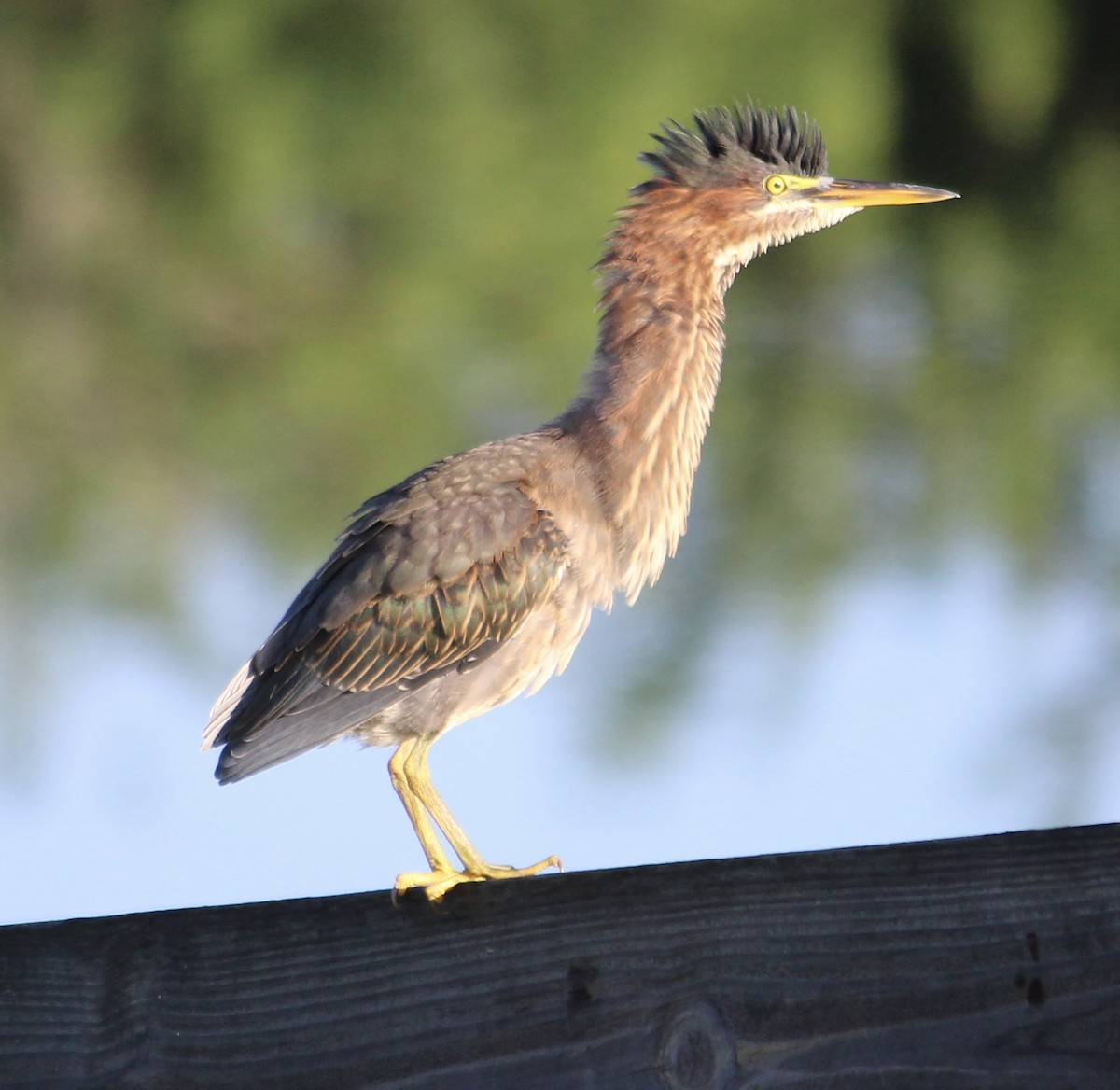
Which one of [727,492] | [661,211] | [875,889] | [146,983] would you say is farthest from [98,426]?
[875,889]

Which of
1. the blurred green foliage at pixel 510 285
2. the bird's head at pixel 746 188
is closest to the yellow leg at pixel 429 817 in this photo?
the bird's head at pixel 746 188

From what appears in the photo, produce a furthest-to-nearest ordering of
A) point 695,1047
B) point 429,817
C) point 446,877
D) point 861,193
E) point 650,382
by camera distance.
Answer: point 861,193 < point 650,382 < point 429,817 < point 446,877 < point 695,1047

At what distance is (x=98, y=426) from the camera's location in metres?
3.24

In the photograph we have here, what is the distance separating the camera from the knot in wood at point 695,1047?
3.79 ft

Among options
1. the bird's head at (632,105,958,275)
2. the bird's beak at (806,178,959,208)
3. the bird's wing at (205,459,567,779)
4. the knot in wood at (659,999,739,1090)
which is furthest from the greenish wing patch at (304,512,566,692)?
the knot in wood at (659,999,739,1090)

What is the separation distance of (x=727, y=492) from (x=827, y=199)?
989 millimetres

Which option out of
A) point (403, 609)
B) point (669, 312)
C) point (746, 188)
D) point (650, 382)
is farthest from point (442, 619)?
point (746, 188)

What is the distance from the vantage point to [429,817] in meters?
1.94

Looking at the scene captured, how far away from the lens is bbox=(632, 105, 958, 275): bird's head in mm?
2244

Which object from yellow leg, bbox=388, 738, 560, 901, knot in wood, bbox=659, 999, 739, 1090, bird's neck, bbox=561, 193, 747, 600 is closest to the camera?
knot in wood, bbox=659, 999, 739, 1090

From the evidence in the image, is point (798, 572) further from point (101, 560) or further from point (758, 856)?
point (758, 856)

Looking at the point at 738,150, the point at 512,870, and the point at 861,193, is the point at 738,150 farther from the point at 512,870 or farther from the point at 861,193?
the point at 512,870

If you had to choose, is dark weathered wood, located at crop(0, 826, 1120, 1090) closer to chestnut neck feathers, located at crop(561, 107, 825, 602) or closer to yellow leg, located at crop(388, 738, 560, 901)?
yellow leg, located at crop(388, 738, 560, 901)

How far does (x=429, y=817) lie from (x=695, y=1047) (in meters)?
0.82
